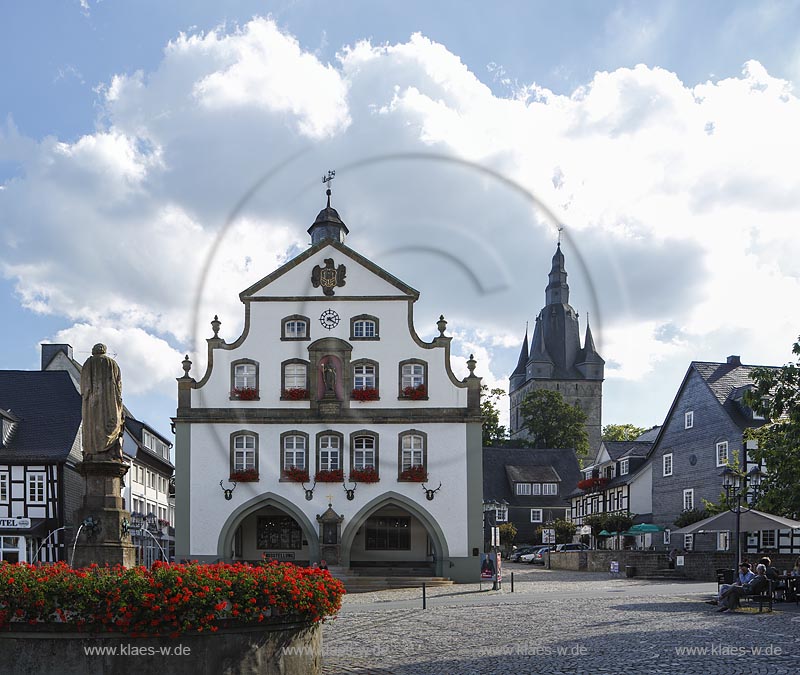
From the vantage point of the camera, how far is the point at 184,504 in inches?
1505

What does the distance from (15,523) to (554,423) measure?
206 feet

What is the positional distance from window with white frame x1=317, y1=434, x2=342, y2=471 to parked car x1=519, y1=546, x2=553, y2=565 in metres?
21.9

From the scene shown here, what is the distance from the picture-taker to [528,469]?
3157 inches

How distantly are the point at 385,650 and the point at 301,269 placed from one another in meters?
26.3

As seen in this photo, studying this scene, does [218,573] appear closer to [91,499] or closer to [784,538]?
[91,499]

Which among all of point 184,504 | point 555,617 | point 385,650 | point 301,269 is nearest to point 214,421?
point 184,504

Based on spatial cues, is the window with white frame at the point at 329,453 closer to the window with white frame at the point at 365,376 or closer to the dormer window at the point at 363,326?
the window with white frame at the point at 365,376

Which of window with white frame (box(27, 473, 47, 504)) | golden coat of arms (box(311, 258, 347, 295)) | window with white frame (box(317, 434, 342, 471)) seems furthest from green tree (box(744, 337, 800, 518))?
window with white frame (box(27, 473, 47, 504))

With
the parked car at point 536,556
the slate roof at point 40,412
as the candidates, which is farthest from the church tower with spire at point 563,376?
the slate roof at point 40,412

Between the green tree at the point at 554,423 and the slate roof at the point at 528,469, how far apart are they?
1259 centimetres

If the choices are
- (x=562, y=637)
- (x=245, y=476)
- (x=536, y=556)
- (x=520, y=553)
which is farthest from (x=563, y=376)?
(x=562, y=637)

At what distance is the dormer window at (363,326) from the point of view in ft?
129

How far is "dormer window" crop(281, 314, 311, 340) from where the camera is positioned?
39.5 m

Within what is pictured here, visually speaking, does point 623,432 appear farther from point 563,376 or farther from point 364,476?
point 364,476
